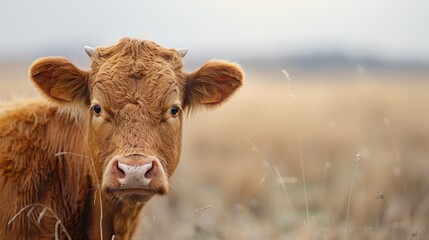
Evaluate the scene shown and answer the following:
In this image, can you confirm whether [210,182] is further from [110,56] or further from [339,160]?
[110,56]

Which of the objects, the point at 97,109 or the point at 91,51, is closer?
the point at 97,109

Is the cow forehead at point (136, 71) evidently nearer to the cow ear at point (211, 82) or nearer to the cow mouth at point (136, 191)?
the cow ear at point (211, 82)

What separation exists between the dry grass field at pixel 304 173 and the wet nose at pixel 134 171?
71 cm

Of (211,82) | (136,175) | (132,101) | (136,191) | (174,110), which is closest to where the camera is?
(136,175)

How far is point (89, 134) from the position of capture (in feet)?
21.0

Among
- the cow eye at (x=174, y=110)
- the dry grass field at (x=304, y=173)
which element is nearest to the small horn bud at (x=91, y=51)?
the cow eye at (x=174, y=110)

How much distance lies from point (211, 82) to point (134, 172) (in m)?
1.63

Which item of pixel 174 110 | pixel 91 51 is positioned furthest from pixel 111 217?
pixel 91 51

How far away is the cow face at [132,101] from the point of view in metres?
5.70

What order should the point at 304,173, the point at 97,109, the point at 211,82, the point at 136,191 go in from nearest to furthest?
the point at 136,191 → the point at 97,109 → the point at 211,82 → the point at 304,173

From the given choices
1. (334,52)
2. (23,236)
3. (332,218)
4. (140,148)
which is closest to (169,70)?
(140,148)

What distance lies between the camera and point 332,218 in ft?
32.0

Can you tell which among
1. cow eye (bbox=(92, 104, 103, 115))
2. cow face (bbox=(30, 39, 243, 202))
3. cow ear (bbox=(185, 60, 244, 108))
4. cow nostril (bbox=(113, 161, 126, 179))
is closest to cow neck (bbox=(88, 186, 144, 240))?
cow face (bbox=(30, 39, 243, 202))

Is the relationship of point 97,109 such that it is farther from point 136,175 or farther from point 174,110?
point 136,175
